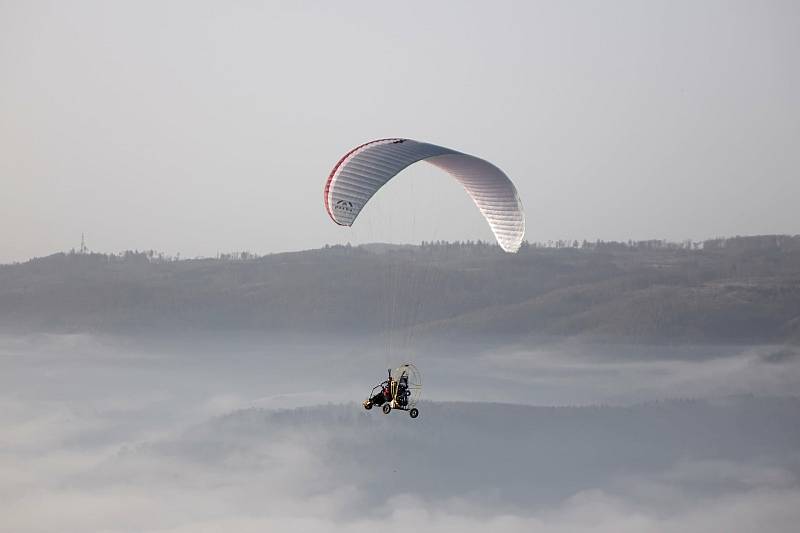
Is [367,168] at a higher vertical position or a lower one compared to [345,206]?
higher

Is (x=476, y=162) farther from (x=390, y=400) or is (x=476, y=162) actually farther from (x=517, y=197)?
(x=390, y=400)

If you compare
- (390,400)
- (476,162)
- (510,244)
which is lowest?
(390,400)

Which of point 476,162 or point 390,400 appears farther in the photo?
point 476,162

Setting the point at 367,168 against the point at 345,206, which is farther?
the point at 367,168

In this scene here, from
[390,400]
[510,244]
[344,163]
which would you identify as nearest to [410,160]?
[344,163]

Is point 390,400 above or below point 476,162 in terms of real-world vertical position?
below

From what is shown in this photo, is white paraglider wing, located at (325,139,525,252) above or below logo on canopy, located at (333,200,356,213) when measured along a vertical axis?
above

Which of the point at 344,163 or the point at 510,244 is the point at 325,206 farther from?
the point at 510,244

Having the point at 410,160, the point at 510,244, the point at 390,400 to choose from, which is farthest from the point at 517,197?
the point at 390,400

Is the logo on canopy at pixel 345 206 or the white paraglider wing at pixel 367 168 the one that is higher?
the white paraglider wing at pixel 367 168
